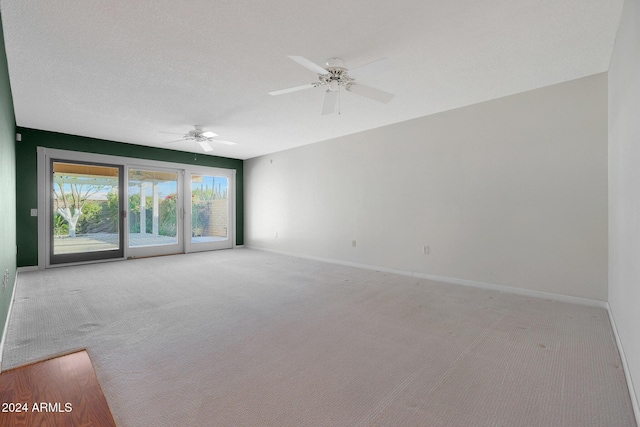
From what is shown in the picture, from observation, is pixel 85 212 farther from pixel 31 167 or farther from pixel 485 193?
pixel 485 193

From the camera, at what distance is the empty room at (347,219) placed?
1.74 meters

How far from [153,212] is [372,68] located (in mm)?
6221

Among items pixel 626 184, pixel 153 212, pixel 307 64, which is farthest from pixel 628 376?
pixel 153 212

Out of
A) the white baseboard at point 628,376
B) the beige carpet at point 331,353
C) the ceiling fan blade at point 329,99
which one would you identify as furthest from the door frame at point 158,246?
the white baseboard at point 628,376

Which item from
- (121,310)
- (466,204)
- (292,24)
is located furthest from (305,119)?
(121,310)

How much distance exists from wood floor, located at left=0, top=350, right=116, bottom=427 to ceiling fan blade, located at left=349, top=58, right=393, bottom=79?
8.95 feet

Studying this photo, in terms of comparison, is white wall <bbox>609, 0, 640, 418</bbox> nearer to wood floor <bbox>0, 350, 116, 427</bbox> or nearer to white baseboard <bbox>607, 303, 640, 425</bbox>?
white baseboard <bbox>607, 303, 640, 425</bbox>

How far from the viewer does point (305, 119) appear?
461cm

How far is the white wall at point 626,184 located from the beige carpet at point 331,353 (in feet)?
1.02

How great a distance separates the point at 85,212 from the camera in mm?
5824

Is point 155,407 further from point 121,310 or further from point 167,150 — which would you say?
point 167,150

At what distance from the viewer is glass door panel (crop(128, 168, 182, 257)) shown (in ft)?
21.1

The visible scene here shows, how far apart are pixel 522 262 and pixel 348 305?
2319mm

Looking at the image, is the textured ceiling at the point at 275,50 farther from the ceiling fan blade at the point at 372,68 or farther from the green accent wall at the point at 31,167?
the green accent wall at the point at 31,167
